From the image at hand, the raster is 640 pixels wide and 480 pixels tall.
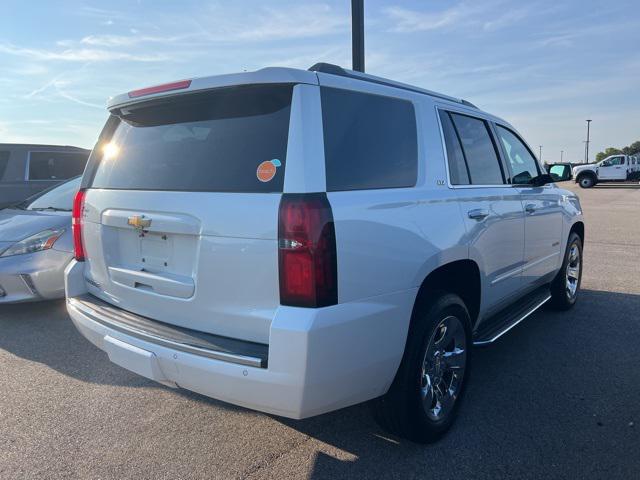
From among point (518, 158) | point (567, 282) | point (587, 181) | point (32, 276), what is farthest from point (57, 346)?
point (587, 181)

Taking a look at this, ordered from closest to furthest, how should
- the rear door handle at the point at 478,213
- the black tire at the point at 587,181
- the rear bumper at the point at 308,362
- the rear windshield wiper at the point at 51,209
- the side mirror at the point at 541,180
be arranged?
the rear bumper at the point at 308,362 < the rear door handle at the point at 478,213 < the side mirror at the point at 541,180 < the rear windshield wiper at the point at 51,209 < the black tire at the point at 587,181

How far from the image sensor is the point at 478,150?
3838mm

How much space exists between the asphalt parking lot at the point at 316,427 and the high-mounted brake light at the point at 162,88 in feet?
6.50

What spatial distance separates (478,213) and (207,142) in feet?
5.86

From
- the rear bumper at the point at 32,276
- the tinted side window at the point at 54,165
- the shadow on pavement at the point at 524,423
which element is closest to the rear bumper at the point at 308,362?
the shadow on pavement at the point at 524,423

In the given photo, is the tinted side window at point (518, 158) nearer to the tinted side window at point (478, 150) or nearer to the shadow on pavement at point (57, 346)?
the tinted side window at point (478, 150)

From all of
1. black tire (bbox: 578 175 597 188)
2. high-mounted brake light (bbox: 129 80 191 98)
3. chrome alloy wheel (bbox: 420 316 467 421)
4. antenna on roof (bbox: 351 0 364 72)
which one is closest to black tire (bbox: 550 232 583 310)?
chrome alloy wheel (bbox: 420 316 467 421)

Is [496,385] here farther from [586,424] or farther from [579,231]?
[579,231]

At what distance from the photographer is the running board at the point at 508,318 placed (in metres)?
3.57

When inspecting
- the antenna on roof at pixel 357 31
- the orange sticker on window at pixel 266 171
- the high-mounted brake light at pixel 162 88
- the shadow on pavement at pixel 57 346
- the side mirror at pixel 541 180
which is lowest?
the shadow on pavement at pixel 57 346

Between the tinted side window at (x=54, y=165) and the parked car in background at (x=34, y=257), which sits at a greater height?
the tinted side window at (x=54, y=165)

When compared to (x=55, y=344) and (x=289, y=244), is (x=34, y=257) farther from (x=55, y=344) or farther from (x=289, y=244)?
(x=289, y=244)

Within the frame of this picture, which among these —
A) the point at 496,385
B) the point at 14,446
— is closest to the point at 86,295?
the point at 14,446

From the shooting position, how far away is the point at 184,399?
3.56 metres
